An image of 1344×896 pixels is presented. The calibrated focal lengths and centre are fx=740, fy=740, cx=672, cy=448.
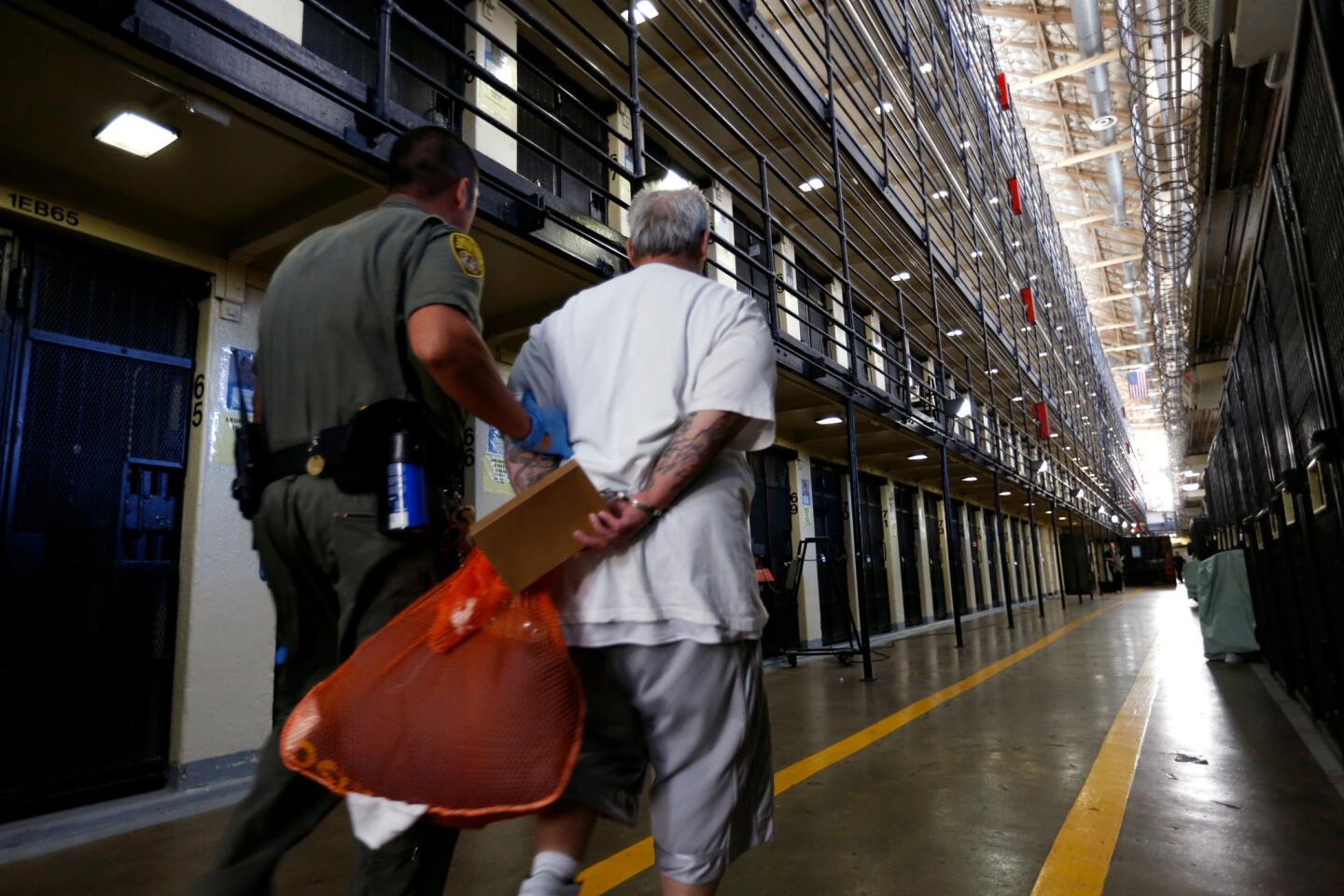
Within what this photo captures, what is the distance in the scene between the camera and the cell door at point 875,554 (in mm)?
9734

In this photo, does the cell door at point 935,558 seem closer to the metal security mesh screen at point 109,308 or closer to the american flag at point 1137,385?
the metal security mesh screen at point 109,308

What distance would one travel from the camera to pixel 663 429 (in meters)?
1.14

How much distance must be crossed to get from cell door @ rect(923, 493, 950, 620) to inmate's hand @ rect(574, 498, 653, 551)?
38.3 feet

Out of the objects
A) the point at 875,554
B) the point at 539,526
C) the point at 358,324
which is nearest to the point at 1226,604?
the point at 875,554

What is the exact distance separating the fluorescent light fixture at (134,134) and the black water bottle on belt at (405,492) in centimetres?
206

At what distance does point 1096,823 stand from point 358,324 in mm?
2379

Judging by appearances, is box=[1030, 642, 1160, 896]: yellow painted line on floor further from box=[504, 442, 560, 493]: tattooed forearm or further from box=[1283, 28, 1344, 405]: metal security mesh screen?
box=[504, 442, 560, 493]: tattooed forearm

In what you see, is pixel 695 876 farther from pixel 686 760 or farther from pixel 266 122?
pixel 266 122

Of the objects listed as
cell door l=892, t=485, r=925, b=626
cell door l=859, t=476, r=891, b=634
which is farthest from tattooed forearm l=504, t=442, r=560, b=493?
cell door l=892, t=485, r=925, b=626

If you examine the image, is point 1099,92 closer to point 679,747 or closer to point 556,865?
point 679,747

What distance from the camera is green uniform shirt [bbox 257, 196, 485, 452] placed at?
128cm

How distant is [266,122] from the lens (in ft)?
8.06

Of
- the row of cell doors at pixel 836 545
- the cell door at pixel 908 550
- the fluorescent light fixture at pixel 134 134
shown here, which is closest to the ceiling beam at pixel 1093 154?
the row of cell doors at pixel 836 545

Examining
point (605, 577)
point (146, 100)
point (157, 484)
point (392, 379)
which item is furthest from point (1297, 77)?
point (157, 484)
